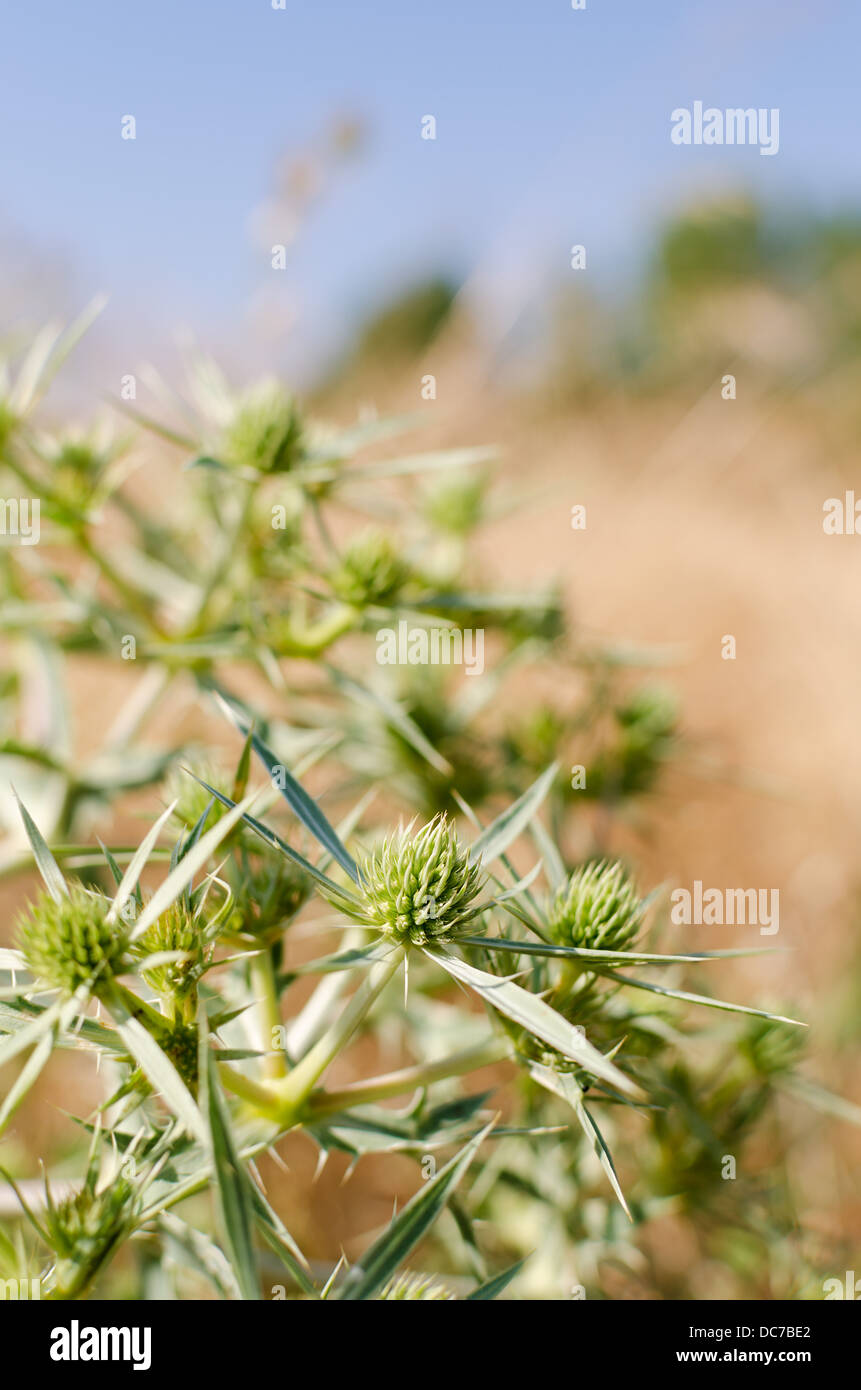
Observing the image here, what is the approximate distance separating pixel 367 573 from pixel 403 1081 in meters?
0.46

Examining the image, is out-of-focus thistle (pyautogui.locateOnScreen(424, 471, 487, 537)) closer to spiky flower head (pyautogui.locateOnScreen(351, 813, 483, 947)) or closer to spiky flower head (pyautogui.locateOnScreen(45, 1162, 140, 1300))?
spiky flower head (pyautogui.locateOnScreen(351, 813, 483, 947))

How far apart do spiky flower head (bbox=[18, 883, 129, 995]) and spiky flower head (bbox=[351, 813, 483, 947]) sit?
147mm

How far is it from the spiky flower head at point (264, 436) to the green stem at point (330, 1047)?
509 mm

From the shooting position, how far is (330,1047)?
1.93ft

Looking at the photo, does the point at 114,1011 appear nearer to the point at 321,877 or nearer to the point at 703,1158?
the point at 321,877

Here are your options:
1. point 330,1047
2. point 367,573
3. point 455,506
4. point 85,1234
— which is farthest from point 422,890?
point 455,506

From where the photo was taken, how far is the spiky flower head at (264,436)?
0.89 metres

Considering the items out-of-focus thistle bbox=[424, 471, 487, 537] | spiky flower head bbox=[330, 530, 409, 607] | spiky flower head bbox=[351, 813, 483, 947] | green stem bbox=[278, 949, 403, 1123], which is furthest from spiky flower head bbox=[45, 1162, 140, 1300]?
out-of-focus thistle bbox=[424, 471, 487, 537]

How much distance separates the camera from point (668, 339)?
477 cm

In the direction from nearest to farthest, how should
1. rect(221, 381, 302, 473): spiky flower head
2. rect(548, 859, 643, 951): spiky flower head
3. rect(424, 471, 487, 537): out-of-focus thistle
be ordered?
rect(548, 859, 643, 951): spiky flower head → rect(221, 381, 302, 473): spiky flower head → rect(424, 471, 487, 537): out-of-focus thistle

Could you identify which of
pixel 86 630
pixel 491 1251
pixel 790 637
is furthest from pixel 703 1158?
pixel 790 637

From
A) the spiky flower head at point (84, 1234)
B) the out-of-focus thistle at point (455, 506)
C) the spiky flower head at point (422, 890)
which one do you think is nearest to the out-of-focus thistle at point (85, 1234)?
the spiky flower head at point (84, 1234)

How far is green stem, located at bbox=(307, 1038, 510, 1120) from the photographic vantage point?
2.06ft

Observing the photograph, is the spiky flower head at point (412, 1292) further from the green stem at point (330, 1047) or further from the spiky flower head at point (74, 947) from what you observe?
the spiky flower head at point (74, 947)
